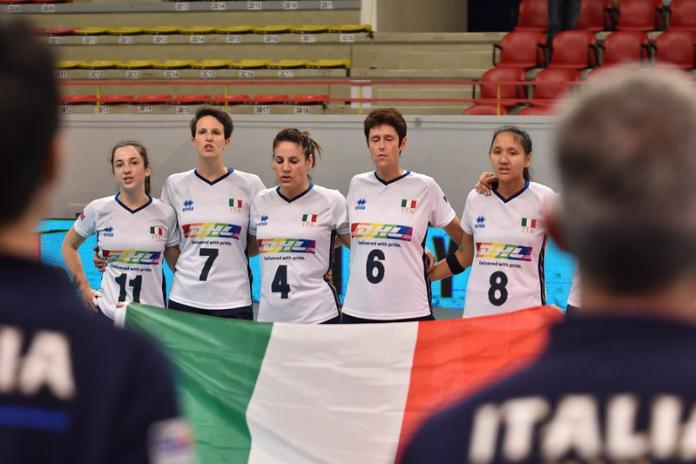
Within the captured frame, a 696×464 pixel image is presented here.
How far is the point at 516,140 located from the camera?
5.31m

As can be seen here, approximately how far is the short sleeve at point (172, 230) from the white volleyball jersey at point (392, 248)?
3.42ft

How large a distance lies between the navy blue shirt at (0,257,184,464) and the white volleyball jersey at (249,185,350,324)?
14.5 feet

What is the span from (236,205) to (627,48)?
8183 mm

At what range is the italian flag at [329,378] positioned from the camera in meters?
4.43

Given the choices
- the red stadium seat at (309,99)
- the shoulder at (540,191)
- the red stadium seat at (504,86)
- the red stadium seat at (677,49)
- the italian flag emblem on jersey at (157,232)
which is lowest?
the italian flag emblem on jersey at (157,232)

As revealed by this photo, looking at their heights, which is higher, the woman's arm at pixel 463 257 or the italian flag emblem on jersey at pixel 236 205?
the italian flag emblem on jersey at pixel 236 205

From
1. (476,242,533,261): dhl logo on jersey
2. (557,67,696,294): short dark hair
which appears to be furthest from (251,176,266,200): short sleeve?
(557,67,696,294): short dark hair

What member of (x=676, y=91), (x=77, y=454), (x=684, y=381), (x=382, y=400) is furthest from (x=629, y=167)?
(x=382, y=400)

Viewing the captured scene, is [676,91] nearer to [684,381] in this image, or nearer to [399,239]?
[684,381]

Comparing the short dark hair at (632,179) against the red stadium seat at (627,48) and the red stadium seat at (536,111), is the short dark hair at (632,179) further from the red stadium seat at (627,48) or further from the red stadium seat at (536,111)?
the red stadium seat at (627,48)

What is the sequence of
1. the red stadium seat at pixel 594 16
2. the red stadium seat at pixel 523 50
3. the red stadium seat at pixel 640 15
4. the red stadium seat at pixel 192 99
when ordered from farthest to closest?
1. the red stadium seat at pixel 594 16
2. the red stadium seat at pixel 640 15
3. the red stadium seat at pixel 523 50
4. the red stadium seat at pixel 192 99

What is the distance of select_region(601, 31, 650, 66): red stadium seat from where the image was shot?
12672 mm

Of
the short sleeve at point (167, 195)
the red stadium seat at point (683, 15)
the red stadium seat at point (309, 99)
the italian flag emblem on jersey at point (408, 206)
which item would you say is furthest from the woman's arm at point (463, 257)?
the red stadium seat at point (683, 15)

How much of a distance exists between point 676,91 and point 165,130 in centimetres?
1052
